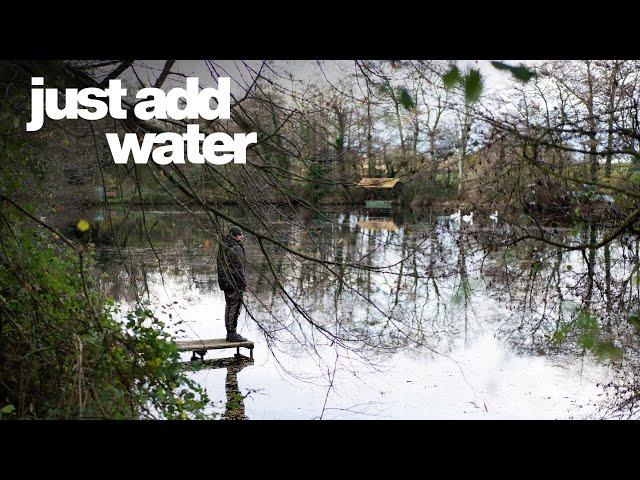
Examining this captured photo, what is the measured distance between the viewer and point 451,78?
5.00ft

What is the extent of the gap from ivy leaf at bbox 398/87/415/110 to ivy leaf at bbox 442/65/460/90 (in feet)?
1.05

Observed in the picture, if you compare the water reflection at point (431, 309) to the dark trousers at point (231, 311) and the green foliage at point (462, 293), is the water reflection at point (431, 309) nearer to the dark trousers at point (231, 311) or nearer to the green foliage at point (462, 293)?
the green foliage at point (462, 293)

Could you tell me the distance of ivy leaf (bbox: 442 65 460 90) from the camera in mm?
1494

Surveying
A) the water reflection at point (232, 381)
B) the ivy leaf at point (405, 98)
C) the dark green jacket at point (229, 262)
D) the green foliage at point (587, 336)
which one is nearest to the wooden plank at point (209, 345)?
the water reflection at point (232, 381)

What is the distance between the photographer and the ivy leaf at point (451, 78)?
149cm

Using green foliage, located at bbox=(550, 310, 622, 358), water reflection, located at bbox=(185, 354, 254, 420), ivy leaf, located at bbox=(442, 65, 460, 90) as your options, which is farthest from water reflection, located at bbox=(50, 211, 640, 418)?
ivy leaf, located at bbox=(442, 65, 460, 90)

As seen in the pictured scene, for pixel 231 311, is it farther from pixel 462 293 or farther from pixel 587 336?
pixel 462 293

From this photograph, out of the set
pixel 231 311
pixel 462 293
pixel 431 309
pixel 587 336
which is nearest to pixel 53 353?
pixel 231 311

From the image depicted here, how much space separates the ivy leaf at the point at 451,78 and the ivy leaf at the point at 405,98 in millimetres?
320

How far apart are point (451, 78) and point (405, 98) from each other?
1.26ft
